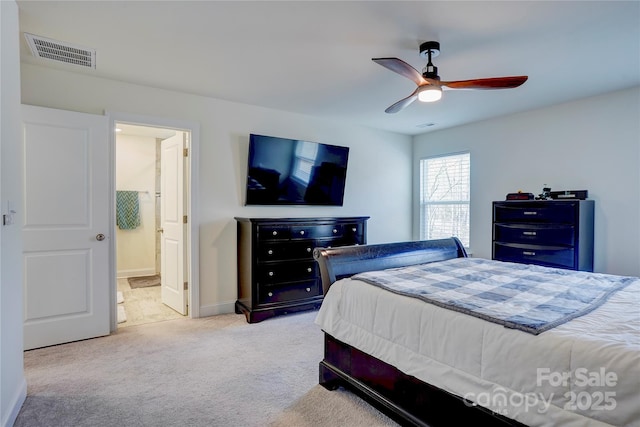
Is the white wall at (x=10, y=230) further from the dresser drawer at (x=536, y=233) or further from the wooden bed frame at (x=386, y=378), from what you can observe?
the dresser drawer at (x=536, y=233)

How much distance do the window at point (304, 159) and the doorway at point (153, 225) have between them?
1.24 m

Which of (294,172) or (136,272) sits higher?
(294,172)

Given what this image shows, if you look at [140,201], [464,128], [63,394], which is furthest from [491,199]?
[140,201]

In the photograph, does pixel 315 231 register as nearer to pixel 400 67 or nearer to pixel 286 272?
pixel 286 272

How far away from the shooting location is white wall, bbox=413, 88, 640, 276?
11.4ft

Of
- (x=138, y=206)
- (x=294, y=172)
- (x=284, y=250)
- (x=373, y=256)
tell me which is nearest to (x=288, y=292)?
(x=284, y=250)

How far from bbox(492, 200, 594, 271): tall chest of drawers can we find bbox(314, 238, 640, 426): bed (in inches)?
50.4

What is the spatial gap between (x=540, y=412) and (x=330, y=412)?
117 centimetres

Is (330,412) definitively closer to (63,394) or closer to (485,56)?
(63,394)

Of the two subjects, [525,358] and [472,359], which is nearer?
[525,358]

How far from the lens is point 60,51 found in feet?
8.79

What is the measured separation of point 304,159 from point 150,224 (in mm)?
3611

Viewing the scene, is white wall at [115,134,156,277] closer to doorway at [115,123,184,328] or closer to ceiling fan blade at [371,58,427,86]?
doorway at [115,123,184,328]

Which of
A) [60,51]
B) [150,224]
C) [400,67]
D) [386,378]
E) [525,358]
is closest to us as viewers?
[525,358]
